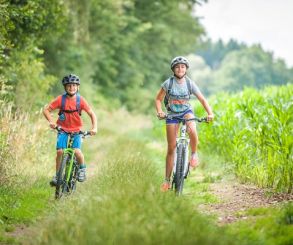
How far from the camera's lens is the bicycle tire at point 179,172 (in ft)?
30.4

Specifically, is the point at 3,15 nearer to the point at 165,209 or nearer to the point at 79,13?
the point at 165,209

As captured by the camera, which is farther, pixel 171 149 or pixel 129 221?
pixel 171 149

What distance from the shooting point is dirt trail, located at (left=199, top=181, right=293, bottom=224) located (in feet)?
26.1

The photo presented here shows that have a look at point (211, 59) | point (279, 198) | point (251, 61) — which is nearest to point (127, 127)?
point (279, 198)

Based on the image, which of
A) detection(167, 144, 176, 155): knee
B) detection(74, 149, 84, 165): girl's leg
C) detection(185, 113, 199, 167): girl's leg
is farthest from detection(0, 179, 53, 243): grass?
detection(185, 113, 199, 167): girl's leg

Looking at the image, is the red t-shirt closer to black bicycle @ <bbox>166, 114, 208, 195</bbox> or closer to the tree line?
black bicycle @ <bbox>166, 114, 208, 195</bbox>

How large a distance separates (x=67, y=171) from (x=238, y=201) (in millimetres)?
2763

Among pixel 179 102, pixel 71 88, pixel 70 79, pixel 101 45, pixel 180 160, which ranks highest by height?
pixel 101 45

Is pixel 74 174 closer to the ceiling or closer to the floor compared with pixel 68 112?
closer to the floor

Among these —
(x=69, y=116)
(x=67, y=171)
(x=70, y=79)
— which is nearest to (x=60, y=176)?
(x=67, y=171)

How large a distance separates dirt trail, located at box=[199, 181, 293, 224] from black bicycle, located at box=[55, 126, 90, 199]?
2142mm

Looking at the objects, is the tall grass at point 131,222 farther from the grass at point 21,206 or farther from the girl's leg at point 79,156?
the girl's leg at point 79,156

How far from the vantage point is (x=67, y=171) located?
9492 mm

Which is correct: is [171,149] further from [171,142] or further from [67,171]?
[67,171]
